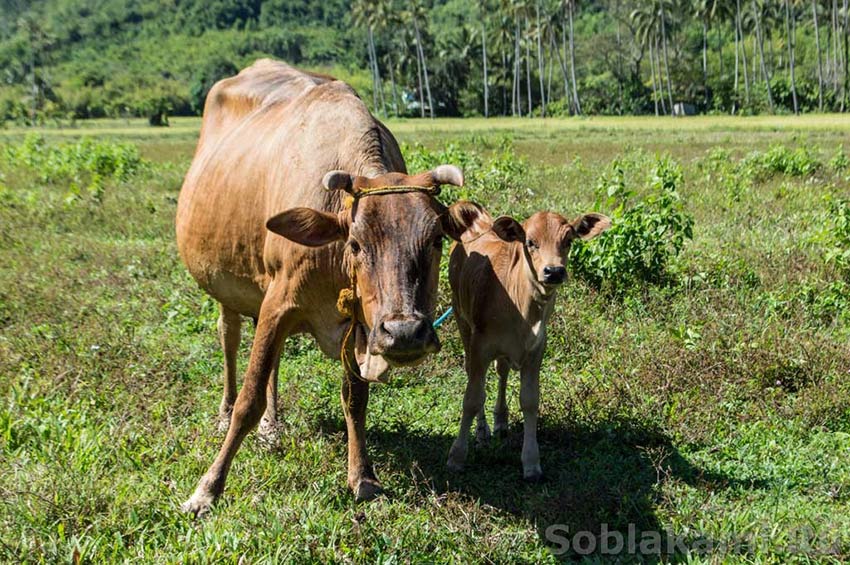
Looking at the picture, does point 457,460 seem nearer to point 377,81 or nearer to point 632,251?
point 632,251

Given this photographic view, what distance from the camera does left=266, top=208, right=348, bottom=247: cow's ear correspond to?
4219 mm

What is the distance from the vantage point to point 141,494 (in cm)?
463

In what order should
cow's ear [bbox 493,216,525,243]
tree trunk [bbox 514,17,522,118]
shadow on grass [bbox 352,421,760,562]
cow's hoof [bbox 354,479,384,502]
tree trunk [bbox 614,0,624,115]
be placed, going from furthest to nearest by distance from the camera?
tree trunk [bbox 614,0,624,115], tree trunk [bbox 514,17,522,118], cow's ear [bbox 493,216,525,243], cow's hoof [bbox 354,479,384,502], shadow on grass [bbox 352,421,760,562]

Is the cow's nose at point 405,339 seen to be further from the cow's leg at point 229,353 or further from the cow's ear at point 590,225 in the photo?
the cow's leg at point 229,353

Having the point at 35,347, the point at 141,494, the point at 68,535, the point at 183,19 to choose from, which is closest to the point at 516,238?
the point at 141,494

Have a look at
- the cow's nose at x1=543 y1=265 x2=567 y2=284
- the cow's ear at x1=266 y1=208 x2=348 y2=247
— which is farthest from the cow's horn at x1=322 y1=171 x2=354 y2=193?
the cow's nose at x1=543 y1=265 x2=567 y2=284

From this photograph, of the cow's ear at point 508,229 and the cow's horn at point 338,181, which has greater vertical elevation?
the cow's horn at point 338,181

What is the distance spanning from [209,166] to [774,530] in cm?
454

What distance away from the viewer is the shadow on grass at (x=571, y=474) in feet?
15.5

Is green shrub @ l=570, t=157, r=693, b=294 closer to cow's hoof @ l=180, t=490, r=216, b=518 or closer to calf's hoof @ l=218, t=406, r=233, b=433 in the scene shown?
calf's hoof @ l=218, t=406, r=233, b=433

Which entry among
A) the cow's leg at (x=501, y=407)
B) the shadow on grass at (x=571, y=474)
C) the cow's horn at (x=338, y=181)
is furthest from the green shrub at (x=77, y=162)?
the cow's horn at (x=338, y=181)

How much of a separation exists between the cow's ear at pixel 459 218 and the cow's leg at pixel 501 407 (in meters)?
1.88

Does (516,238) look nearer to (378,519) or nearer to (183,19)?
(378,519)

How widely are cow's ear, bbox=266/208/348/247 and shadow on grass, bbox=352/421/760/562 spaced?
1448 mm
